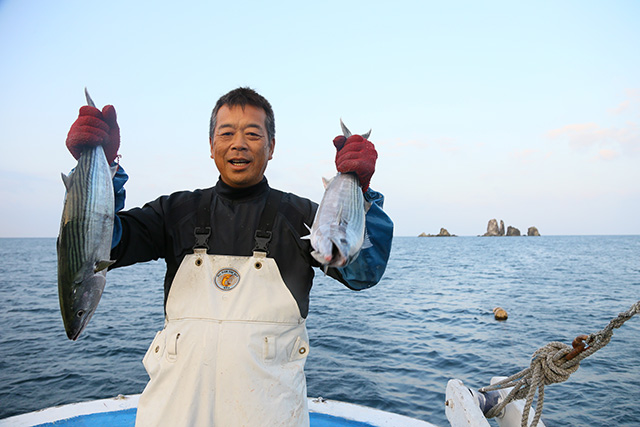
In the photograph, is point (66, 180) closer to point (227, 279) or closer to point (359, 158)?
point (227, 279)

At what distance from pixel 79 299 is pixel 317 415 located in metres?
2.90

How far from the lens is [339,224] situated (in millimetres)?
1740

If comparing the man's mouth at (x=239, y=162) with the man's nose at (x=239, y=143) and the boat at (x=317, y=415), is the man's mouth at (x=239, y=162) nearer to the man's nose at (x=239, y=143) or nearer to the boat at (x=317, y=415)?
the man's nose at (x=239, y=143)

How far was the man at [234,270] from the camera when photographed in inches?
81.6

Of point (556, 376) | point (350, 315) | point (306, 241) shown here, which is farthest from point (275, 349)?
point (350, 315)

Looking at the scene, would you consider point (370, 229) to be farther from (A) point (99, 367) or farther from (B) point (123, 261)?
(A) point (99, 367)

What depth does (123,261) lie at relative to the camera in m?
2.33

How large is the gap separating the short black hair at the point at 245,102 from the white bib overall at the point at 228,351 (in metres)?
0.81

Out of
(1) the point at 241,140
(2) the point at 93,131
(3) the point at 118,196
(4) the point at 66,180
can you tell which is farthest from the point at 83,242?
(1) the point at 241,140

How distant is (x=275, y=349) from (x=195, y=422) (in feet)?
1.69

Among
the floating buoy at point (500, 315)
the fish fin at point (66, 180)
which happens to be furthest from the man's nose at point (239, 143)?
the floating buoy at point (500, 315)

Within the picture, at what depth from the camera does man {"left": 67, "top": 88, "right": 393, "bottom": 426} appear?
6.80ft

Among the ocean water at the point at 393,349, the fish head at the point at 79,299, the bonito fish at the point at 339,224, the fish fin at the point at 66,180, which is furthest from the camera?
the ocean water at the point at 393,349

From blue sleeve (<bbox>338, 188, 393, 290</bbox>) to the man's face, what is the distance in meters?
0.69
